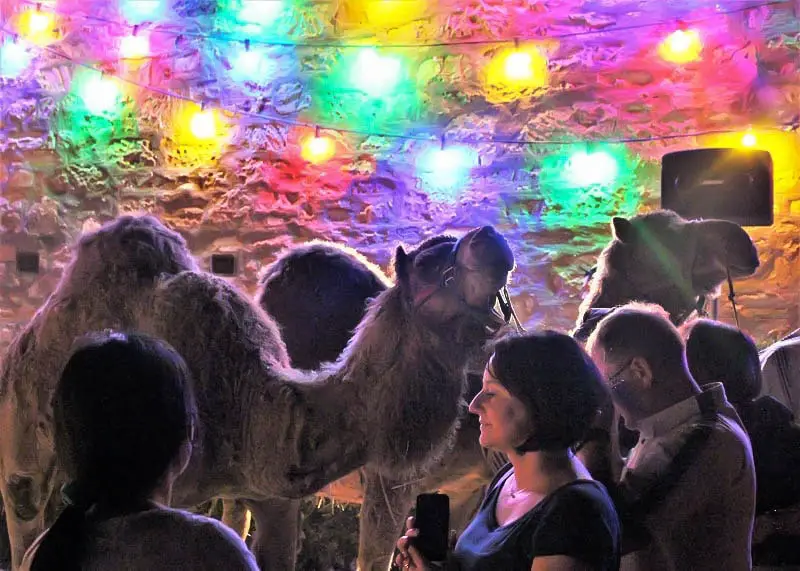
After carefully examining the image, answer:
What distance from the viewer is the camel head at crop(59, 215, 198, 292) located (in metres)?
2.45

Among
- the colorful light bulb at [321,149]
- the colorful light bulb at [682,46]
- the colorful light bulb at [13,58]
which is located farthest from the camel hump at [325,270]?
the colorful light bulb at [13,58]

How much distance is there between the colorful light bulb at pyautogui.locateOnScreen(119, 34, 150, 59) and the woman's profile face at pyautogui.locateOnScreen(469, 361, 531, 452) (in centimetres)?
476

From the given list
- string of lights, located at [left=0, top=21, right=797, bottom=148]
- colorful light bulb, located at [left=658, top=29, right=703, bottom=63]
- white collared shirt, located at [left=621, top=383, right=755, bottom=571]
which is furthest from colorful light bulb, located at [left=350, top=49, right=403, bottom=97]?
white collared shirt, located at [left=621, top=383, right=755, bottom=571]

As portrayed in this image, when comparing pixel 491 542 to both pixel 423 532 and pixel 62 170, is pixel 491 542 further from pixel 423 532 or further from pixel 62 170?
pixel 62 170

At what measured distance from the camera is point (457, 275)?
2111 millimetres

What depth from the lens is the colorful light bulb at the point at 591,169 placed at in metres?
5.09

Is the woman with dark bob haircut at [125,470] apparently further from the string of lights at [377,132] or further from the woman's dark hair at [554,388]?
the string of lights at [377,132]

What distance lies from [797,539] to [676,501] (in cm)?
84

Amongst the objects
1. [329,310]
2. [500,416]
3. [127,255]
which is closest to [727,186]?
[329,310]

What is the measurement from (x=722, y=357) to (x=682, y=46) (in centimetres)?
350

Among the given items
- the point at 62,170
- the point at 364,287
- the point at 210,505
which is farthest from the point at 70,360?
the point at 62,170

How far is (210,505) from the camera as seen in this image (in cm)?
324

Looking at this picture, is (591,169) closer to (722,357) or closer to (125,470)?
(722,357)

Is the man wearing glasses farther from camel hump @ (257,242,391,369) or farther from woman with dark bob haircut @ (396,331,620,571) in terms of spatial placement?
camel hump @ (257,242,391,369)
